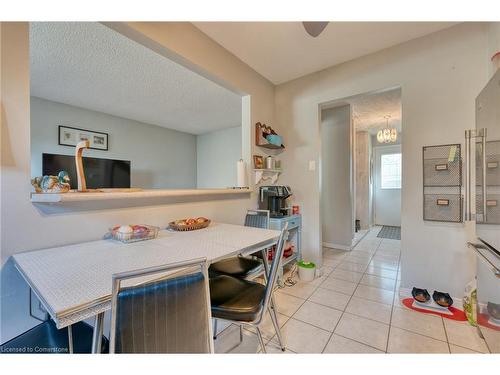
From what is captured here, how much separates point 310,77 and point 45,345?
3.10m

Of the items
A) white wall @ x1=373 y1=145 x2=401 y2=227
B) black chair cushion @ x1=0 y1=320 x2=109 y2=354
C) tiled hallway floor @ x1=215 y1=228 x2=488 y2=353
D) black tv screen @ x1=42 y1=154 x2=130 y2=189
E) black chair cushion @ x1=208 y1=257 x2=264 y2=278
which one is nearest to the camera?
black chair cushion @ x1=0 y1=320 x2=109 y2=354

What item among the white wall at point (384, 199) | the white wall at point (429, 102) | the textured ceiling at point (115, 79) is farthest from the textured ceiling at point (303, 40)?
the white wall at point (384, 199)

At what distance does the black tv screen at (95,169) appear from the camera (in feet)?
9.90

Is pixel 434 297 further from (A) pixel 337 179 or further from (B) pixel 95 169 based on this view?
(B) pixel 95 169

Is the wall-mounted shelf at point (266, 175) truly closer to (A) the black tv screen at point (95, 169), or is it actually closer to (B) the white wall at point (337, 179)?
(B) the white wall at point (337, 179)

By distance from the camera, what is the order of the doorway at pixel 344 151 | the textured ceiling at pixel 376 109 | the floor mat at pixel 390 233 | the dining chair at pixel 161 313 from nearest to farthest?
the dining chair at pixel 161 313 → the textured ceiling at pixel 376 109 → the doorway at pixel 344 151 → the floor mat at pixel 390 233

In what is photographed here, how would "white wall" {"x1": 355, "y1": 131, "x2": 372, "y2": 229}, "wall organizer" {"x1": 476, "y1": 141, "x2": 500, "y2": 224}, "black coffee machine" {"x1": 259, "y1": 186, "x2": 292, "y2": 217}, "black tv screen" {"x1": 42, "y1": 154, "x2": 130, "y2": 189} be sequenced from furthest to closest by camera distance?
"white wall" {"x1": 355, "y1": 131, "x2": 372, "y2": 229} < "black tv screen" {"x1": 42, "y1": 154, "x2": 130, "y2": 189} < "black coffee machine" {"x1": 259, "y1": 186, "x2": 292, "y2": 217} < "wall organizer" {"x1": 476, "y1": 141, "x2": 500, "y2": 224}

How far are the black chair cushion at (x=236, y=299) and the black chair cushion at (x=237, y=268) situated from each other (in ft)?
0.61

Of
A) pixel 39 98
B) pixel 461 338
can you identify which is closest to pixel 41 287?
pixel 461 338

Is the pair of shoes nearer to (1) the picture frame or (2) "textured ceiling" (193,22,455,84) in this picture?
(1) the picture frame

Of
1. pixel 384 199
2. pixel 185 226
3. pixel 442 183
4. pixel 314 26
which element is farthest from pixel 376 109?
pixel 185 226

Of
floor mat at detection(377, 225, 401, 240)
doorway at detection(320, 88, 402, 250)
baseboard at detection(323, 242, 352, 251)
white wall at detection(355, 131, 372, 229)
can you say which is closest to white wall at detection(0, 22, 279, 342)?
doorway at detection(320, 88, 402, 250)

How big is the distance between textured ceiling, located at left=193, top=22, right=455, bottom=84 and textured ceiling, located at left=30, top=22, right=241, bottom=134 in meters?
0.68

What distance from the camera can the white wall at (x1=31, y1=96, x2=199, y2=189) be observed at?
3020 mm
